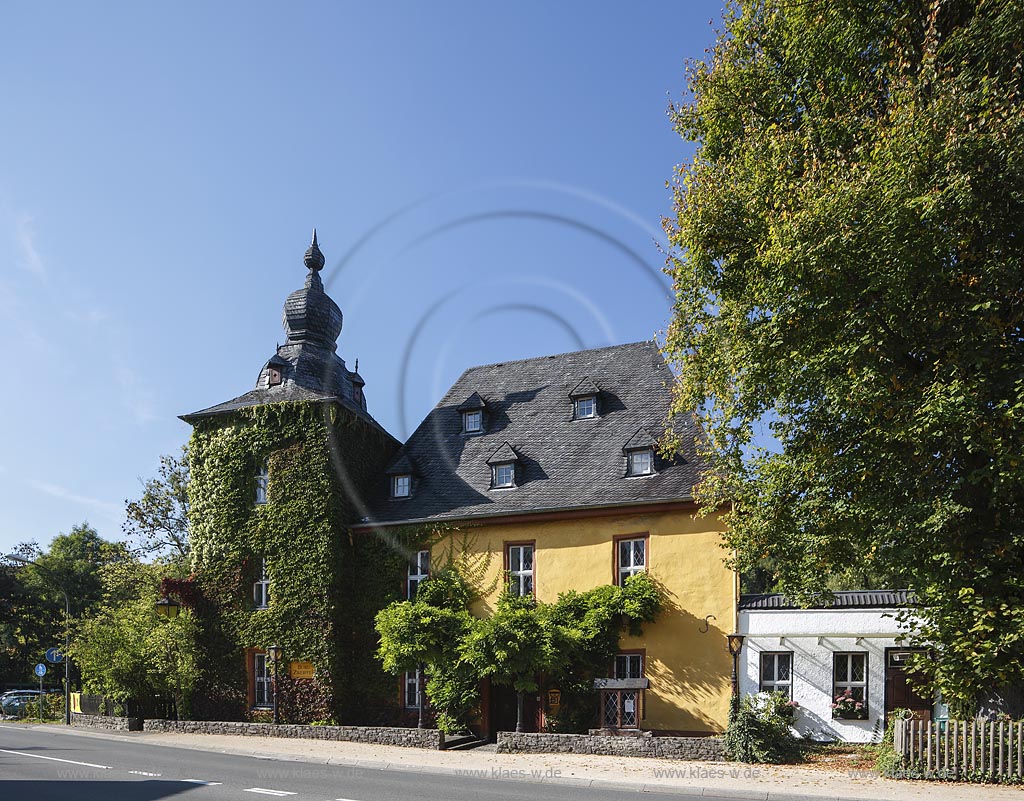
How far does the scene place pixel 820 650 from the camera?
70.2ft

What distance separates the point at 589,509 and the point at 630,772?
853cm

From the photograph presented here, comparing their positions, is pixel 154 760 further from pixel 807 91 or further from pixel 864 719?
pixel 807 91

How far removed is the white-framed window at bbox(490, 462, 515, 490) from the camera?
25094mm

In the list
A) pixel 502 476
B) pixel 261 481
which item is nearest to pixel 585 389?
pixel 502 476

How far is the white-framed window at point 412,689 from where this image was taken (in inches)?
955

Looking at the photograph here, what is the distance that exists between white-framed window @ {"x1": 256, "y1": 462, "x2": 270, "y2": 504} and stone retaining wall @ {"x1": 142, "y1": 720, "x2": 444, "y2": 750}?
21.7ft

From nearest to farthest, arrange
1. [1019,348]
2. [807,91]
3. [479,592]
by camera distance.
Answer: [1019,348] < [807,91] < [479,592]

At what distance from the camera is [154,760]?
56.1 feet

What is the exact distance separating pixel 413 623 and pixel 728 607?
7.94m

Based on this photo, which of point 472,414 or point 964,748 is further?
point 472,414

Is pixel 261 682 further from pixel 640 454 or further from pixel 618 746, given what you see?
pixel 640 454

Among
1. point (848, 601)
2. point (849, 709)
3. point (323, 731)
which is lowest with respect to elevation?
point (323, 731)

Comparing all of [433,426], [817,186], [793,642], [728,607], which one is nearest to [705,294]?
[817,186]

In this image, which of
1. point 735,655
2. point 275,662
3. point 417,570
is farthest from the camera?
point 417,570
